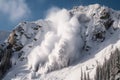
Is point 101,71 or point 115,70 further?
point 101,71

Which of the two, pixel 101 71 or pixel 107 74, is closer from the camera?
pixel 107 74

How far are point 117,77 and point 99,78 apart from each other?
78142 mm

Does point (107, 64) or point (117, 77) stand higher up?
point (107, 64)

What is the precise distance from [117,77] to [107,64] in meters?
75.5

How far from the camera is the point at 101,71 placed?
195625 mm

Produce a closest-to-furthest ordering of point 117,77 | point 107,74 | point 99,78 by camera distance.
Answer: point 117,77 → point 107,74 → point 99,78

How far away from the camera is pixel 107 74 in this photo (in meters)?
182

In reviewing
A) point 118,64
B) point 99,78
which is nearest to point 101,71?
point 99,78

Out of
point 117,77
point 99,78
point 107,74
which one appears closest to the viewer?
point 117,77

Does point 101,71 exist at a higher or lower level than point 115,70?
higher

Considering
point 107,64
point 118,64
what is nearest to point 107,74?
point 107,64

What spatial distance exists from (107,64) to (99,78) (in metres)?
9.52

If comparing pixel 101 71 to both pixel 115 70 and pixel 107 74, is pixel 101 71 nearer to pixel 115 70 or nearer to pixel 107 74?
pixel 107 74

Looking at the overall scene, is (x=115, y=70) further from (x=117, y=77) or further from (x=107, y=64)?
(x=107, y=64)
